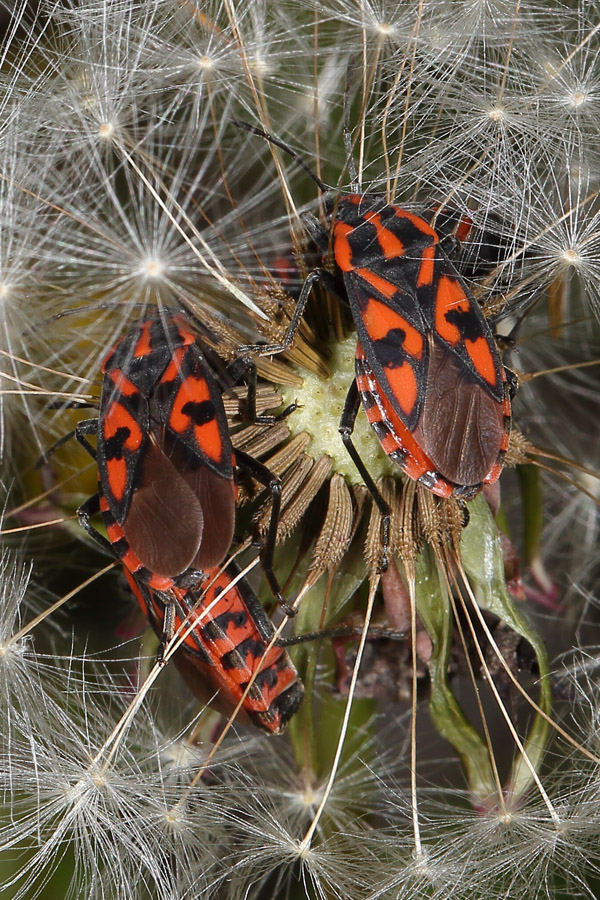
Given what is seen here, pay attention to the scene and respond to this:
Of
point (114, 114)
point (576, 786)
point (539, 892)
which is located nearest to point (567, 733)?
point (576, 786)

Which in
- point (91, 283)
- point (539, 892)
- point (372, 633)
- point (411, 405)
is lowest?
point (539, 892)

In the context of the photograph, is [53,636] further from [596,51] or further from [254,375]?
[596,51]

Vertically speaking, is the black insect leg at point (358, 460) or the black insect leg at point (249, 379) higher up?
the black insect leg at point (249, 379)

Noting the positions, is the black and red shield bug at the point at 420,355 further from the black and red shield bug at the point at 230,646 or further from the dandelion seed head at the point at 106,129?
the dandelion seed head at the point at 106,129

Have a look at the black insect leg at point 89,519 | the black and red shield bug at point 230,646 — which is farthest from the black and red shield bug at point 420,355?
the black insect leg at point 89,519

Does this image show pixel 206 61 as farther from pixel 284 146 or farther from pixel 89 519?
pixel 89 519

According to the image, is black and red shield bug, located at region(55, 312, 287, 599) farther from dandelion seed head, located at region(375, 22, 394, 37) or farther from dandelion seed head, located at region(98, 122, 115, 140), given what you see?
dandelion seed head, located at region(375, 22, 394, 37)
